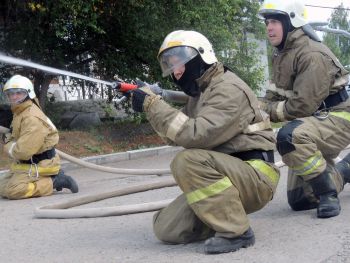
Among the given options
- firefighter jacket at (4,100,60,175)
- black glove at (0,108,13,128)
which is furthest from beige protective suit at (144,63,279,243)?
black glove at (0,108,13,128)

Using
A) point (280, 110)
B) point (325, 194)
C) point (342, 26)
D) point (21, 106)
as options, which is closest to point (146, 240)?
point (325, 194)

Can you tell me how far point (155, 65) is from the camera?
1305cm

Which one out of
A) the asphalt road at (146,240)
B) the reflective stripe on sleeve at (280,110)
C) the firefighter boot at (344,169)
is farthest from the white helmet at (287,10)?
the asphalt road at (146,240)

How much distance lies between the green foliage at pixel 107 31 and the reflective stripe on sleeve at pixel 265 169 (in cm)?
742

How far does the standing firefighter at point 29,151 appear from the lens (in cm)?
718

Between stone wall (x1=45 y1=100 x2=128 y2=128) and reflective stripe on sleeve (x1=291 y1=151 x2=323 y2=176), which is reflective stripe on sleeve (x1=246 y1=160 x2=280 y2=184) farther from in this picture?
stone wall (x1=45 y1=100 x2=128 y2=128)

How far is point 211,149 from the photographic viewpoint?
4.19 meters

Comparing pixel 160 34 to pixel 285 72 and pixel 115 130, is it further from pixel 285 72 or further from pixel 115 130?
pixel 285 72

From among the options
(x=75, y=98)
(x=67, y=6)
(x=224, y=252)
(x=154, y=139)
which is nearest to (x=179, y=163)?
(x=224, y=252)

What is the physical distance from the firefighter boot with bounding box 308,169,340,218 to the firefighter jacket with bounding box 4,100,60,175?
3.46m

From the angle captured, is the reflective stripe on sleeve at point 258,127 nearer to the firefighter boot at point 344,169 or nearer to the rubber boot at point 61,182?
the firefighter boot at point 344,169

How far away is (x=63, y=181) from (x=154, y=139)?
5.99 m

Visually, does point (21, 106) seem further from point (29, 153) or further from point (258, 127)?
point (258, 127)

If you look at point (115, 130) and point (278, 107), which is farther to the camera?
point (115, 130)
